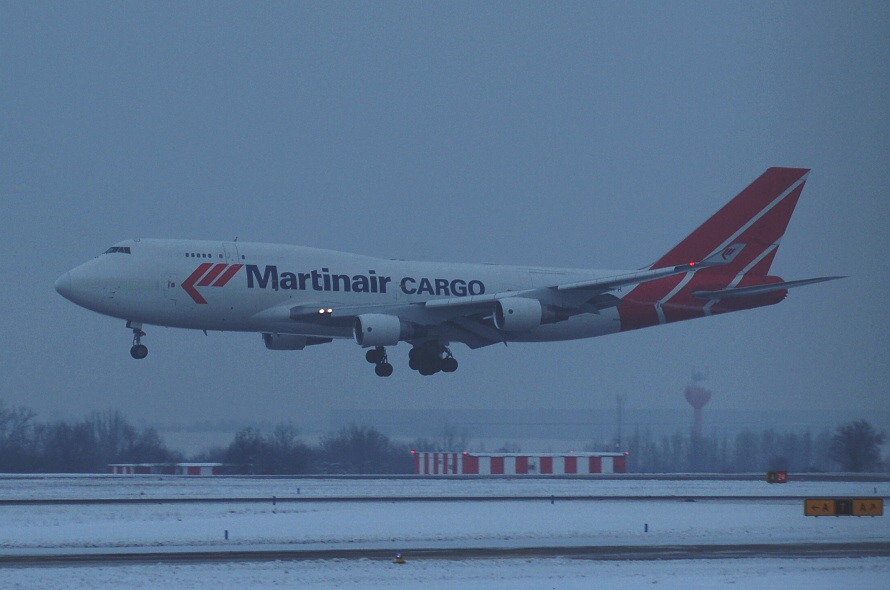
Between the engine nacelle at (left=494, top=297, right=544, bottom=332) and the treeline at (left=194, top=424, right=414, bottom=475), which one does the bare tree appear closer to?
the engine nacelle at (left=494, top=297, right=544, bottom=332)

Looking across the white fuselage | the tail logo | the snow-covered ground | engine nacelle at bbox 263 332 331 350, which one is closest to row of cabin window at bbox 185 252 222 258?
the white fuselage

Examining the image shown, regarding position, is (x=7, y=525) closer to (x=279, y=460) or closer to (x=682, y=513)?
(x=682, y=513)

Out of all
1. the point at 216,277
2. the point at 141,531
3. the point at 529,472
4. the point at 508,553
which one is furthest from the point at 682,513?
the point at 529,472

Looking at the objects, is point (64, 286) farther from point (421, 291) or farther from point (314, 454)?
point (314, 454)

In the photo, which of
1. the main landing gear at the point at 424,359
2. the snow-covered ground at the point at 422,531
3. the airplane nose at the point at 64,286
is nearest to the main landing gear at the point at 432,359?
the main landing gear at the point at 424,359

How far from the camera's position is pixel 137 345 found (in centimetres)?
5244

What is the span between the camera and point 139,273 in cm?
5050

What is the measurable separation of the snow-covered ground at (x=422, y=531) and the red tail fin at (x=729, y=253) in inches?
464

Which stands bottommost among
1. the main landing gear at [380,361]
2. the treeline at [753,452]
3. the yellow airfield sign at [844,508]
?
the yellow airfield sign at [844,508]

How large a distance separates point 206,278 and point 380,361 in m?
10.3

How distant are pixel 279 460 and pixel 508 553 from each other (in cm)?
4260

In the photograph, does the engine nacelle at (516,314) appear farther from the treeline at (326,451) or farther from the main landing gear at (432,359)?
the treeline at (326,451)

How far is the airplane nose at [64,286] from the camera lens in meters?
50.7

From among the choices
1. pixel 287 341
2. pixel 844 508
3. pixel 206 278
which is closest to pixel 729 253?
pixel 287 341
